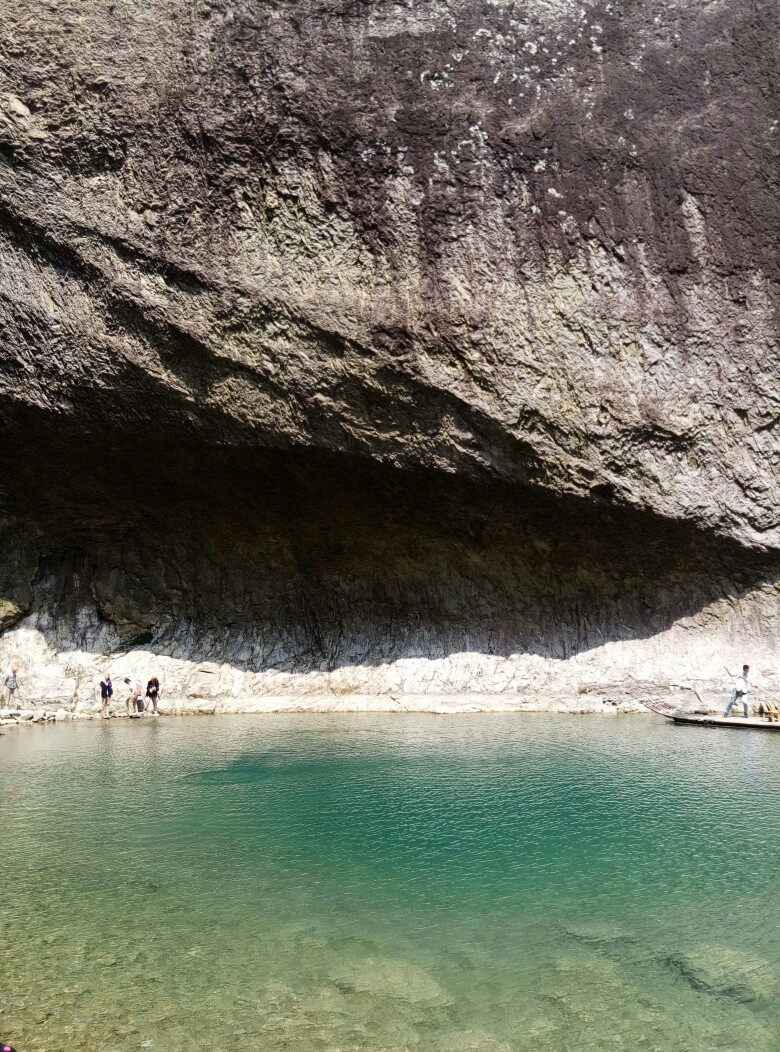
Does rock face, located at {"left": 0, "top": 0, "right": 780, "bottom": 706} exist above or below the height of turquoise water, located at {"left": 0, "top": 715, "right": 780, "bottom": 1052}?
above

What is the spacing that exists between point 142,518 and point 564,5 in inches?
585

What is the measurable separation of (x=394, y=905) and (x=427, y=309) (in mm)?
12718

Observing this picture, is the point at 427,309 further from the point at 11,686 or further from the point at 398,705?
the point at 11,686

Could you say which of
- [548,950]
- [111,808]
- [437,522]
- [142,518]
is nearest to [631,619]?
[437,522]

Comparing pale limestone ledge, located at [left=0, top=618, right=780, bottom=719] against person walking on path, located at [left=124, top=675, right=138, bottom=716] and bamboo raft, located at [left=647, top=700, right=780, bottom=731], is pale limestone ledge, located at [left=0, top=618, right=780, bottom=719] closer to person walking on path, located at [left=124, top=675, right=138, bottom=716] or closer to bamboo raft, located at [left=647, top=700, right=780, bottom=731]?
person walking on path, located at [left=124, top=675, right=138, bottom=716]

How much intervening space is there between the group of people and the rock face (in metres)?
1.11

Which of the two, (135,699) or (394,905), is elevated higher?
(135,699)

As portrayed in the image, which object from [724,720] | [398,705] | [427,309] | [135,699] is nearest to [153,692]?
[135,699]

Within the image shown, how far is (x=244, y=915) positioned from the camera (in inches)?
221

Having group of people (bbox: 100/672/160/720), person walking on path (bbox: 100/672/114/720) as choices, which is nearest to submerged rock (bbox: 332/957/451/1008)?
group of people (bbox: 100/672/160/720)

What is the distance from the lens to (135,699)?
60.3 ft

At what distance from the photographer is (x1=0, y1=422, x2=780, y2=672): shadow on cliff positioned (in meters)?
17.9

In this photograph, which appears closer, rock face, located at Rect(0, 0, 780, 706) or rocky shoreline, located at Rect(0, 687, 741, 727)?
rock face, located at Rect(0, 0, 780, 706)

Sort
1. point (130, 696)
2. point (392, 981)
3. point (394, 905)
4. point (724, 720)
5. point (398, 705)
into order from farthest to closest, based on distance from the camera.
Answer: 1. point (130, 696)
2. point (398, 705)
3. point (724, 720)
4. point (394, 905)
5. point (392, 981)
